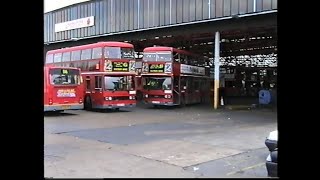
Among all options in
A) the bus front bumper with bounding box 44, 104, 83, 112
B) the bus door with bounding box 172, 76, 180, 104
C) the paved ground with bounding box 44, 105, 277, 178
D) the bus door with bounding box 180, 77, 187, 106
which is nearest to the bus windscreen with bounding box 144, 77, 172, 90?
the bus door with bounding box 172, 76, 180, 104

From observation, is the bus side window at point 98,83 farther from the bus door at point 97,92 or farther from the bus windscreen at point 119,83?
the bus windscreen at point 119,83

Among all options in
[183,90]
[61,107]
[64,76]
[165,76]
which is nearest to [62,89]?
[64,76]

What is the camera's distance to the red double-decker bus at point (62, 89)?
20016 mm

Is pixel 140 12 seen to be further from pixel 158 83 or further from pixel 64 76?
pixel 64 76

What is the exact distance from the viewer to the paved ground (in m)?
7.79

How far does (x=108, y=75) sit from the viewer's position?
22.9 metres

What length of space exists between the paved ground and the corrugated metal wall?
1048 cm

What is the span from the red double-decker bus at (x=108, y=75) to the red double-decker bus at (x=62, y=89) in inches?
73.5

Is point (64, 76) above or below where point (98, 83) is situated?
above

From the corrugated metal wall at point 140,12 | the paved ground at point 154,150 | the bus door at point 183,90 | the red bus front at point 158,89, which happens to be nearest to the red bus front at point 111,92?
the red bus front at point 158,89

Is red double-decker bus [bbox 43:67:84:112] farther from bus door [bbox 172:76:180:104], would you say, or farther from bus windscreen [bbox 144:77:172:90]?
bus door [bbox 172:76:180:104]

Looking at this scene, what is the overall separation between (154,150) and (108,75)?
43.0 ft
